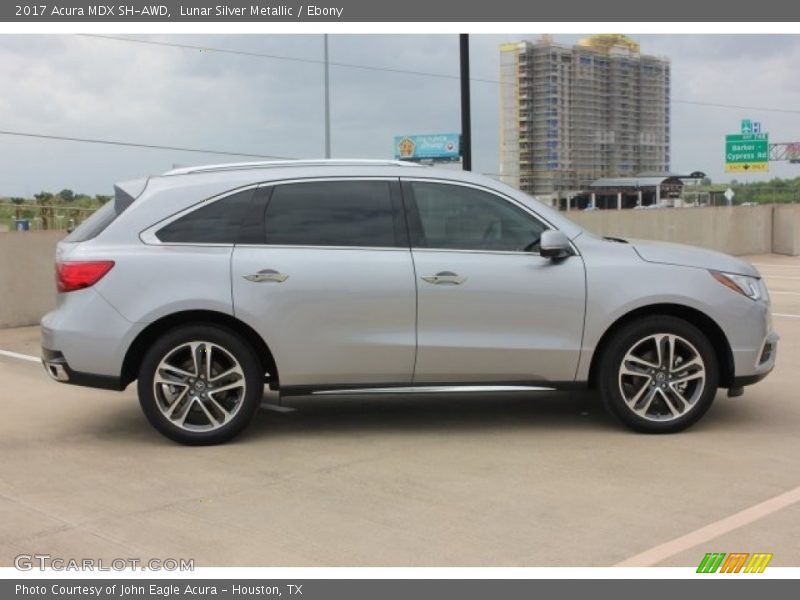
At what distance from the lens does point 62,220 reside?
17906mm

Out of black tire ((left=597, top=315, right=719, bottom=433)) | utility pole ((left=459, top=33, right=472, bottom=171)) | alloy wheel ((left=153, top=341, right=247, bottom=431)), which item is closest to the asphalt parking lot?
black tire ((left=597, top=315, right=719, bottom=433))

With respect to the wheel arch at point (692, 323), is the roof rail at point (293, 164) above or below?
above

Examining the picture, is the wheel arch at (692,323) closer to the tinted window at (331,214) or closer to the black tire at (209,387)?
the tinted window at (331,214)

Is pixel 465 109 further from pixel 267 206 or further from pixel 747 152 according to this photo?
pixel 747 152

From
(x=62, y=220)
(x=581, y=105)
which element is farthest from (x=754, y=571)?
(x=581, y=105)

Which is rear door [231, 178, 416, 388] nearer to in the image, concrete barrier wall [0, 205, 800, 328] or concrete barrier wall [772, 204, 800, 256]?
concrete barrier wall [0, 205, 800, 328]

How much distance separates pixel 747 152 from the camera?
4397 cm

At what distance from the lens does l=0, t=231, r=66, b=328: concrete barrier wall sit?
11.3 meters

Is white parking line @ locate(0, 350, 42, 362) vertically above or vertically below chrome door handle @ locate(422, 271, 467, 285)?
below

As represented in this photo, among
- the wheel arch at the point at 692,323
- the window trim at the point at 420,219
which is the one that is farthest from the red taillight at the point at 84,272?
the wheel arch at the point at 692,323

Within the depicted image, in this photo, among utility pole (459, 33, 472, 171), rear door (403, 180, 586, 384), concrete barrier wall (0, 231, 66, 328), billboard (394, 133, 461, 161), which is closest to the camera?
rear door (403, 180, 586, 384)
